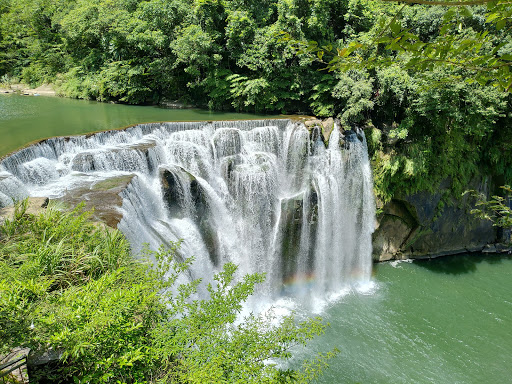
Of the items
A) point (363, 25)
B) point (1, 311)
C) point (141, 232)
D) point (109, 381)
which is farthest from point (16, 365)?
point (363, 25)

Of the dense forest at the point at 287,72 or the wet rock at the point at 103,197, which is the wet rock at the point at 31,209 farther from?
the dense forest at the point at 287,72

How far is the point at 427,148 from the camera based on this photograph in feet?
37.0

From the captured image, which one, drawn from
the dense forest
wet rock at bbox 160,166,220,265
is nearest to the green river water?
the dense forest

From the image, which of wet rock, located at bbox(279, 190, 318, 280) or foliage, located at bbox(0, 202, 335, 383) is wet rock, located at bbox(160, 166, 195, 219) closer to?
wet rock, located at bbox(279, 190, 318, 280)

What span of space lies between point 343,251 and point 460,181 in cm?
478

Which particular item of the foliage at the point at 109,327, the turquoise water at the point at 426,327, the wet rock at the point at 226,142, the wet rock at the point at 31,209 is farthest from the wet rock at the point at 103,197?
the turquoise water at the point at 426,327

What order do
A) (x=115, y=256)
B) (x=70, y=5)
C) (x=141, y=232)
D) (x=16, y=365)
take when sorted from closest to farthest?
1. (x=16, y=365)
2. (x=115, y=256)
3. (x=141, y=232)
4. (x=70, y=5)

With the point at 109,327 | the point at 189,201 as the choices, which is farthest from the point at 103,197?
the point at 109,327

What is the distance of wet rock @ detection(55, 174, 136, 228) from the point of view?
6.71 metres

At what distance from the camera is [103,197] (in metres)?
7.53

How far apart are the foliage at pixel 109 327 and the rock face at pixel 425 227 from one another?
28.9ft

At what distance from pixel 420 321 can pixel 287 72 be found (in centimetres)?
1140

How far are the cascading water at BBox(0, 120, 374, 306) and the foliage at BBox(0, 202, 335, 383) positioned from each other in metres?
2.68

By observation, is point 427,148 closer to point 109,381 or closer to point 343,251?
point 343,251
